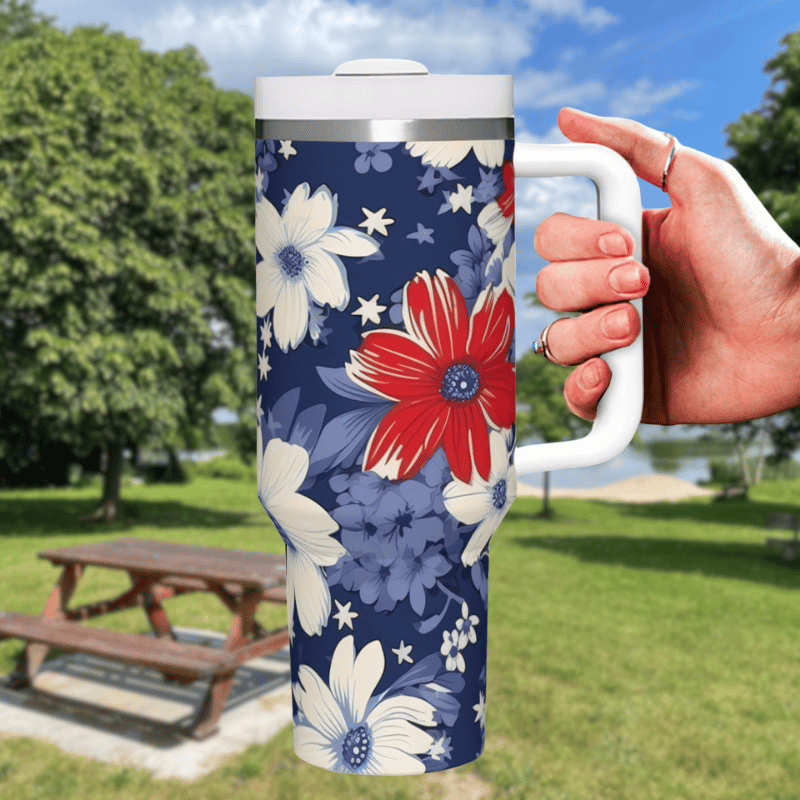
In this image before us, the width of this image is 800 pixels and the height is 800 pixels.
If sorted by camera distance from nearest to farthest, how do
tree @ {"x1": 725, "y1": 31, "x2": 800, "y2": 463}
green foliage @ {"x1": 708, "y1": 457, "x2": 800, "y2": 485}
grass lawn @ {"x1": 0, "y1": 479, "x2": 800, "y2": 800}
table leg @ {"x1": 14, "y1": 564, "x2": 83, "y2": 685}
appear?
grass lawn @ {"x1": 0, "y1": 479, "x2": 800, "y2": 800} < table leg @ {"x1": 14, "y1": 564, "x2": 83, "y2": 685} < tree @ {"x1": 725, "y1": 31, "x2": 800, "y2": 463} < green foliage @ {"x1": 708, "y1": 457, "x2": 800, "y2": 485}

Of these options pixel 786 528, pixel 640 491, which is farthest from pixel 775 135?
pixel 640 491

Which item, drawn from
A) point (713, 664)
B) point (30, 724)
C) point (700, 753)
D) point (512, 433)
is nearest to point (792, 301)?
point (512, 433)

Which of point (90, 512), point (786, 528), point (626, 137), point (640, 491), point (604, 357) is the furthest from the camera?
point (640, 491)

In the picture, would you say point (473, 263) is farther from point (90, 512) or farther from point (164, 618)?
point (90, 512)

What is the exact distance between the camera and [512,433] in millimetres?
1410

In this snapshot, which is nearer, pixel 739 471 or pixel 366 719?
pixel 366 719

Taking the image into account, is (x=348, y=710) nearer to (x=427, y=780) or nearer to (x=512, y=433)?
(x=512, y=433)

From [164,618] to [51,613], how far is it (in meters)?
1.11

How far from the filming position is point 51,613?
9.07m

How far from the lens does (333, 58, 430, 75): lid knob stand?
1.25m

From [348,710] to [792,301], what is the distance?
1.48m

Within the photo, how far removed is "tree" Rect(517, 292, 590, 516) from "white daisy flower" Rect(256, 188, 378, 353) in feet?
58.8

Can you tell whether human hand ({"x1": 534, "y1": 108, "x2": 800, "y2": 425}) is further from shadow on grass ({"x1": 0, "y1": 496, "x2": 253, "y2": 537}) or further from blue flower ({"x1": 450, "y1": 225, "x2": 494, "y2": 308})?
shadow on grass ({"x1": 0, "y1": 496, "x2": 253, "y2": 537})

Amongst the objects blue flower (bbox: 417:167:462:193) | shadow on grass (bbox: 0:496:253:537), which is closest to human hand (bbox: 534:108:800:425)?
blue flower (bbox: 417:167:462:193)
